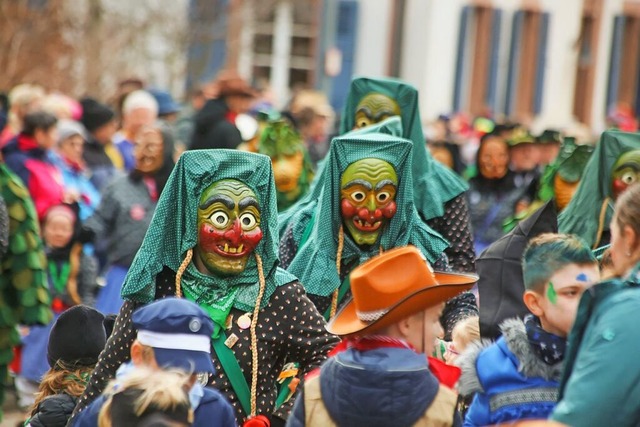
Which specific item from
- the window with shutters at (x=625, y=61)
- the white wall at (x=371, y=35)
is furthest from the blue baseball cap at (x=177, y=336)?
the window with shutters at (x=625, y=61)

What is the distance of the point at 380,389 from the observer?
14.5 feet

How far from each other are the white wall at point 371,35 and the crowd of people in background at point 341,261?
703 inches

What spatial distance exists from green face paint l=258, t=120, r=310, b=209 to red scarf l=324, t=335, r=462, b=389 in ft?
18.4

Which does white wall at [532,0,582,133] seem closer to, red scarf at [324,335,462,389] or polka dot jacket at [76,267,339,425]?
polka dot jacket at [76,267,339,425]

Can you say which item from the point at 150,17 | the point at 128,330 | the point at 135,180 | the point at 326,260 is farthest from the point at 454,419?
the point at 150,17

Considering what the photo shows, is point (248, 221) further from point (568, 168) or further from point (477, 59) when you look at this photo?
point (477, 59)

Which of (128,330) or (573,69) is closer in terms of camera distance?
(128,330)

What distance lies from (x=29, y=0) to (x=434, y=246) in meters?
15.0

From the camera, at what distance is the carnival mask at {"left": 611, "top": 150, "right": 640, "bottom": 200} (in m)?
7.77

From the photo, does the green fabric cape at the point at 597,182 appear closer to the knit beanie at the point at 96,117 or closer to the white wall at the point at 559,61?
the knit beanie at the point at 96,117

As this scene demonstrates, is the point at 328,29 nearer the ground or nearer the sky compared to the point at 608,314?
nearer the sky

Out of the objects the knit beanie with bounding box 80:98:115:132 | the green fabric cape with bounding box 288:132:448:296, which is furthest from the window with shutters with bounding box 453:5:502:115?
the green fabric cape with bounding box 288:132:448:296

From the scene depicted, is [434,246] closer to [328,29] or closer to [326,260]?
[326,260]

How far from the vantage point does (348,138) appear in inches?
282
